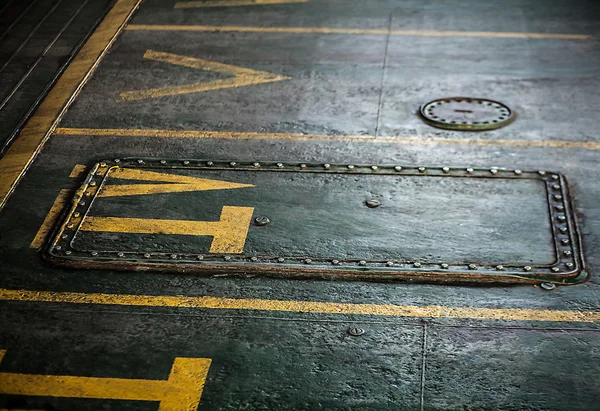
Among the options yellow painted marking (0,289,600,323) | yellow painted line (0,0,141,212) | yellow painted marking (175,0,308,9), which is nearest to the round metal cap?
yellow painted marking (0,289,600,323)

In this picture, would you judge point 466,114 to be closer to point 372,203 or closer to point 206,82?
point 372,203

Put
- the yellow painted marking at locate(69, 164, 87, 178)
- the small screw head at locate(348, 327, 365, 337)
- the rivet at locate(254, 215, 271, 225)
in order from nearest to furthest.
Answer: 1. the small screw head at locate(348, 327, 365, 337)
2. the rivet at locate(254, 215, 271, 225)
3. the yellow painted marking at locate(69, 164, 87, 178)

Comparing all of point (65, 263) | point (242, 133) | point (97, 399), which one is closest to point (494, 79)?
point (242, 133)

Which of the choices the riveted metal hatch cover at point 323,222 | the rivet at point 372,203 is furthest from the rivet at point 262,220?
the rivet at point 372,203

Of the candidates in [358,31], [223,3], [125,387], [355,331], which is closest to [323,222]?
[355,331]

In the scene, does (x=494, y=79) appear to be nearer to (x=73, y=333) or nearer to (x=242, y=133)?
(x=242, y=133)

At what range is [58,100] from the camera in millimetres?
7555

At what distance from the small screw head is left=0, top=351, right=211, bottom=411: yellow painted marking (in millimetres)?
884

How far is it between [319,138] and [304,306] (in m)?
2.24

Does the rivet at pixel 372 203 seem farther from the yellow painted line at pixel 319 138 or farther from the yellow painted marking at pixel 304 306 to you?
the yellow painted marking at pixel 304 306

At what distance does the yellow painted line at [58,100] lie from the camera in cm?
654

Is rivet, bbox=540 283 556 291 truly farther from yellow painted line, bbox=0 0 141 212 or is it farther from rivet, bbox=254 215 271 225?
yellow painted line, bbox=0 0 141 212

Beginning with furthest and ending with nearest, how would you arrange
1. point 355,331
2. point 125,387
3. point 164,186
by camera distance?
1. point 164,186
2. point 355,331
3. point 125,387

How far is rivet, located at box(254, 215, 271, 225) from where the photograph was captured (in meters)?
5.73
